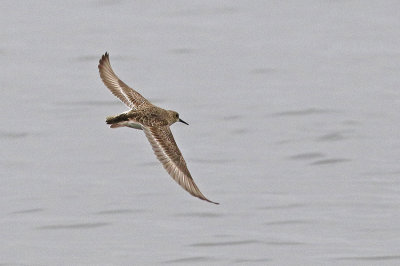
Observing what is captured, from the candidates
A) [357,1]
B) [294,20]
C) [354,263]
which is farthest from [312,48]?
[354,263]

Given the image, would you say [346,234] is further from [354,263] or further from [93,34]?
[93,34]

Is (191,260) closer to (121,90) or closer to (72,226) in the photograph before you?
(72,226)

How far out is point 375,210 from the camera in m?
23.9

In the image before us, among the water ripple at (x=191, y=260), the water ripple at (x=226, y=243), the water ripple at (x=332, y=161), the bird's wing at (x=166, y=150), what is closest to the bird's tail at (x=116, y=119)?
the bird's wing at (x=166, y=150)

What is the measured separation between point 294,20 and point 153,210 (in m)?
13.7

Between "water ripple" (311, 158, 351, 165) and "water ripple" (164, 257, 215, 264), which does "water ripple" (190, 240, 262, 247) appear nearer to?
"water ripple" (164, 257, 215, 264)

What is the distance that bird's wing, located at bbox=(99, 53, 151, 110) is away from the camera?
18.5 m

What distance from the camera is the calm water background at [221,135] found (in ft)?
73.7

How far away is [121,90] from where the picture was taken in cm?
1916

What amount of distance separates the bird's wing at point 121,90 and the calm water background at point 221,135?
3.40 m

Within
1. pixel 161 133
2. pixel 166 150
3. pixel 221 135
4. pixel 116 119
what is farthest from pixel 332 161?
pixel 116 119

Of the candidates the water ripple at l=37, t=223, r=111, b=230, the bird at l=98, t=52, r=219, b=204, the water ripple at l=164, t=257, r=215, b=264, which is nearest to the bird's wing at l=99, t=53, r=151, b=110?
the bird at l=98, t=52, r=219, b=204

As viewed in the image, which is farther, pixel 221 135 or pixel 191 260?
pixel 221 135

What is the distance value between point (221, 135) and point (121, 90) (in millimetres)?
9258
